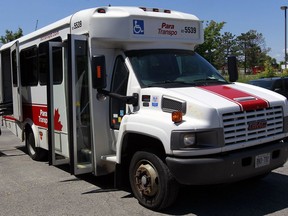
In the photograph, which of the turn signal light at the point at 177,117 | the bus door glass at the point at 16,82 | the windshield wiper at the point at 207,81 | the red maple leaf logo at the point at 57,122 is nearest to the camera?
the turn signal light at the point at 177,117

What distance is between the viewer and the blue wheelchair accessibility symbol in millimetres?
5992

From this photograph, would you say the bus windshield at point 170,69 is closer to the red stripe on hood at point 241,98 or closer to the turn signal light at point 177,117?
the red stripe on hood at point 241,98

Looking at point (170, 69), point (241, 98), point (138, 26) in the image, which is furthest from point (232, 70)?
point (138, 26)

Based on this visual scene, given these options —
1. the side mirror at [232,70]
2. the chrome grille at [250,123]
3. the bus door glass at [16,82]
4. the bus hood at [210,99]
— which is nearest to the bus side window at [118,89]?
the bus hood at [210,99]

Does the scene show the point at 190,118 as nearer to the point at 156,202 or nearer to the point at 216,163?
the point at 216,163

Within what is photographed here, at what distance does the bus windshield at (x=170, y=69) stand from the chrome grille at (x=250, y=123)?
976 mm

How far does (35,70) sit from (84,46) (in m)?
2.58

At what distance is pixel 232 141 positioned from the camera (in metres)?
4.88

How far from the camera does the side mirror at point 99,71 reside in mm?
5480

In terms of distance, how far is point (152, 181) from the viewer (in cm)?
524

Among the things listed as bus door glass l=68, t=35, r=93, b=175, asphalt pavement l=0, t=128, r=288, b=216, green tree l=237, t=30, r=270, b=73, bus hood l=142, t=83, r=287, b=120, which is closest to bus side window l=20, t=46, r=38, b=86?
asphalt pavement l=0, t=128, r=288, b=216

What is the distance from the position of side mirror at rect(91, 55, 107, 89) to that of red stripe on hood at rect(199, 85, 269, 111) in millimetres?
1363

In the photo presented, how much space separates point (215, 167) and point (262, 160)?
80 centimetres

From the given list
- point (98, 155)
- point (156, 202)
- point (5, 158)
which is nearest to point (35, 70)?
point (5, 158)
